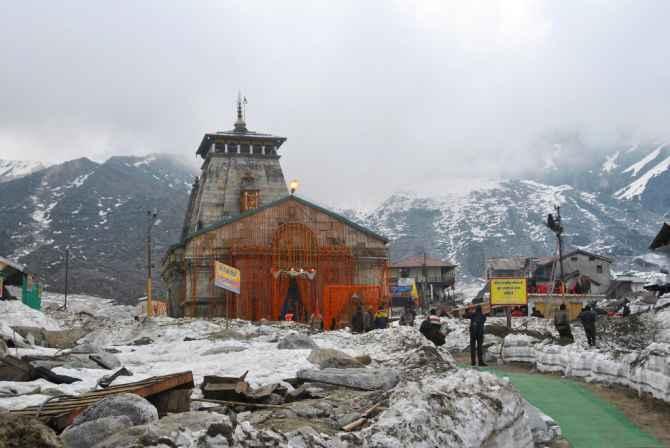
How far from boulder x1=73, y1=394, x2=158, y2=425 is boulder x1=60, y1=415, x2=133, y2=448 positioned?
0.30m

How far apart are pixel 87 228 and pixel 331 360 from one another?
15628cm

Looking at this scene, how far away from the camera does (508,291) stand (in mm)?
27844

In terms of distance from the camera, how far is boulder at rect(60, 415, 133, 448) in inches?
253

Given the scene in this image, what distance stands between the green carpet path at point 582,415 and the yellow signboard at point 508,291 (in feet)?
37.4

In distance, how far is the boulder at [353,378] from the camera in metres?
10.9

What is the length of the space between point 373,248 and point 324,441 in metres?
39.6

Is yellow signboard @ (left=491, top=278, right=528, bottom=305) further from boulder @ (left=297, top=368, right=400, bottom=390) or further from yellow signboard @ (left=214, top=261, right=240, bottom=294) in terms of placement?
boulder @ (left=297, top=368, right=400, bottom=390)

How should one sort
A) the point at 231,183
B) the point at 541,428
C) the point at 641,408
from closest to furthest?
the point at 541,428 < the point at 641,408 < the point at 231,183

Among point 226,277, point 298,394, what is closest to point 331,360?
point 298,394

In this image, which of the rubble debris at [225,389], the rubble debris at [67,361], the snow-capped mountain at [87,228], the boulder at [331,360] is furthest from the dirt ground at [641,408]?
the snow-capped mountain at [87,228]

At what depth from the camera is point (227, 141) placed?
5859 cm

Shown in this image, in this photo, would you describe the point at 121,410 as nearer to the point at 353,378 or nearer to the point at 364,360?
the point at 353,378

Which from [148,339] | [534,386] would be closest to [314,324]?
[148,339]

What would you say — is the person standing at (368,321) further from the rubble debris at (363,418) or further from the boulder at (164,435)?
the boulder at (164,435)
